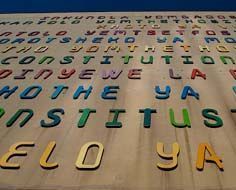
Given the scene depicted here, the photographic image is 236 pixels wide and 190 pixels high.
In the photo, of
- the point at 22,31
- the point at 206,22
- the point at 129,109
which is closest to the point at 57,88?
the point at 129,109

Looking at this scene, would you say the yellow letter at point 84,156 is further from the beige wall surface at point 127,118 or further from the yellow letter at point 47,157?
the yellow letter at point 47,157

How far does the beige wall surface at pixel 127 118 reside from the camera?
46.1 feet

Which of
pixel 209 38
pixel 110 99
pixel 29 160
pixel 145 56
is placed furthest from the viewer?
pixel 209 38

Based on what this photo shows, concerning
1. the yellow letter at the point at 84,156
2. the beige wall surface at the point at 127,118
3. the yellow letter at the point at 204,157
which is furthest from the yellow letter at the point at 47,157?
the yellow letter at the point at 204,157

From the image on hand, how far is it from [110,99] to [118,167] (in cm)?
583

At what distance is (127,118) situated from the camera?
17.9 meters

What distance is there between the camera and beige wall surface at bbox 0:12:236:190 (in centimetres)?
1405

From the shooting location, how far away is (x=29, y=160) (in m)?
15.2

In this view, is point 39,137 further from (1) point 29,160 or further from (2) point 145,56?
(2) point 145,56

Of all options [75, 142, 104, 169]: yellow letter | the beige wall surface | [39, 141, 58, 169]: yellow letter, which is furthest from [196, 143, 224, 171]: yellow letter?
[39, 141, 58, 169]: yellow letter

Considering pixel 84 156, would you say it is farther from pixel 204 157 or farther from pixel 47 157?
pixel 204 157

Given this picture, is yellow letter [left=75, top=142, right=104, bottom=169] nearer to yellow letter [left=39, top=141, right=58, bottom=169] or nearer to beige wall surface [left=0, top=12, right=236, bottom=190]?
beige wall surface [left=0, top=12, right=236, bottom=190]

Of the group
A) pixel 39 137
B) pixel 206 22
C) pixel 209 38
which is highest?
pixel 206 22

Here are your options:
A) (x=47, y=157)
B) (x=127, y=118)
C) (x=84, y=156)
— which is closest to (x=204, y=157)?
(x=127, y=118)
